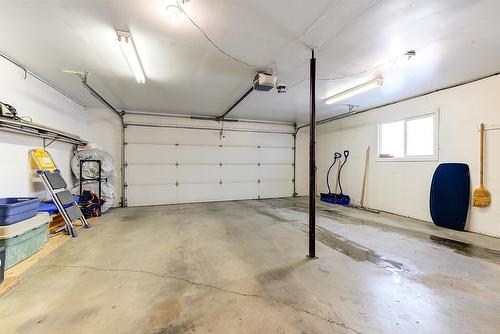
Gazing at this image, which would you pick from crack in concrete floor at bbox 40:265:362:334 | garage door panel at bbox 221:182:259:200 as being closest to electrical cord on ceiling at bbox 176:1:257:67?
crack in concrete floor at bbox 40:265:362:334

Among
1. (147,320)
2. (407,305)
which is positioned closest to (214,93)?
(147,320)

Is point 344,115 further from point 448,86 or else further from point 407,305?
point 407,305

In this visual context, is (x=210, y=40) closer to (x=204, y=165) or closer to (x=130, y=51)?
(x=130, y=51)

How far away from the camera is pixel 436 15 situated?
6.94 feet

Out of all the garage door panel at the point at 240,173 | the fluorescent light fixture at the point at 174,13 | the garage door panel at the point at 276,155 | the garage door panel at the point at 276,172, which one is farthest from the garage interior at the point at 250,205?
the garage door panel at the point at 276,172

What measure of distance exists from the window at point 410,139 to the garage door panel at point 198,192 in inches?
181

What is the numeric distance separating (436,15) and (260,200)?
5.78 meters

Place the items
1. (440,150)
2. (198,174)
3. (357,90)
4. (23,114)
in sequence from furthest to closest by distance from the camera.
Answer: (198,174) < (440,150) < (357,90) < (23,114)

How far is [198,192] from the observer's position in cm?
670

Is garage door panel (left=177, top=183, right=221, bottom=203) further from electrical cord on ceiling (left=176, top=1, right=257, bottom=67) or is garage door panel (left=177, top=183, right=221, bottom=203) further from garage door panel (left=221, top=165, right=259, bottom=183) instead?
electrical cord on ceiling (left=176, top=1, right=257, bottom=67)

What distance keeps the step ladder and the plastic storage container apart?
49 centimetres

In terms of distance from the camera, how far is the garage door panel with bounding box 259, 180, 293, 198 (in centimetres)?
748

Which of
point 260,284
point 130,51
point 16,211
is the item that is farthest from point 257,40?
point 16,211

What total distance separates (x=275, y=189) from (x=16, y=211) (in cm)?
623
